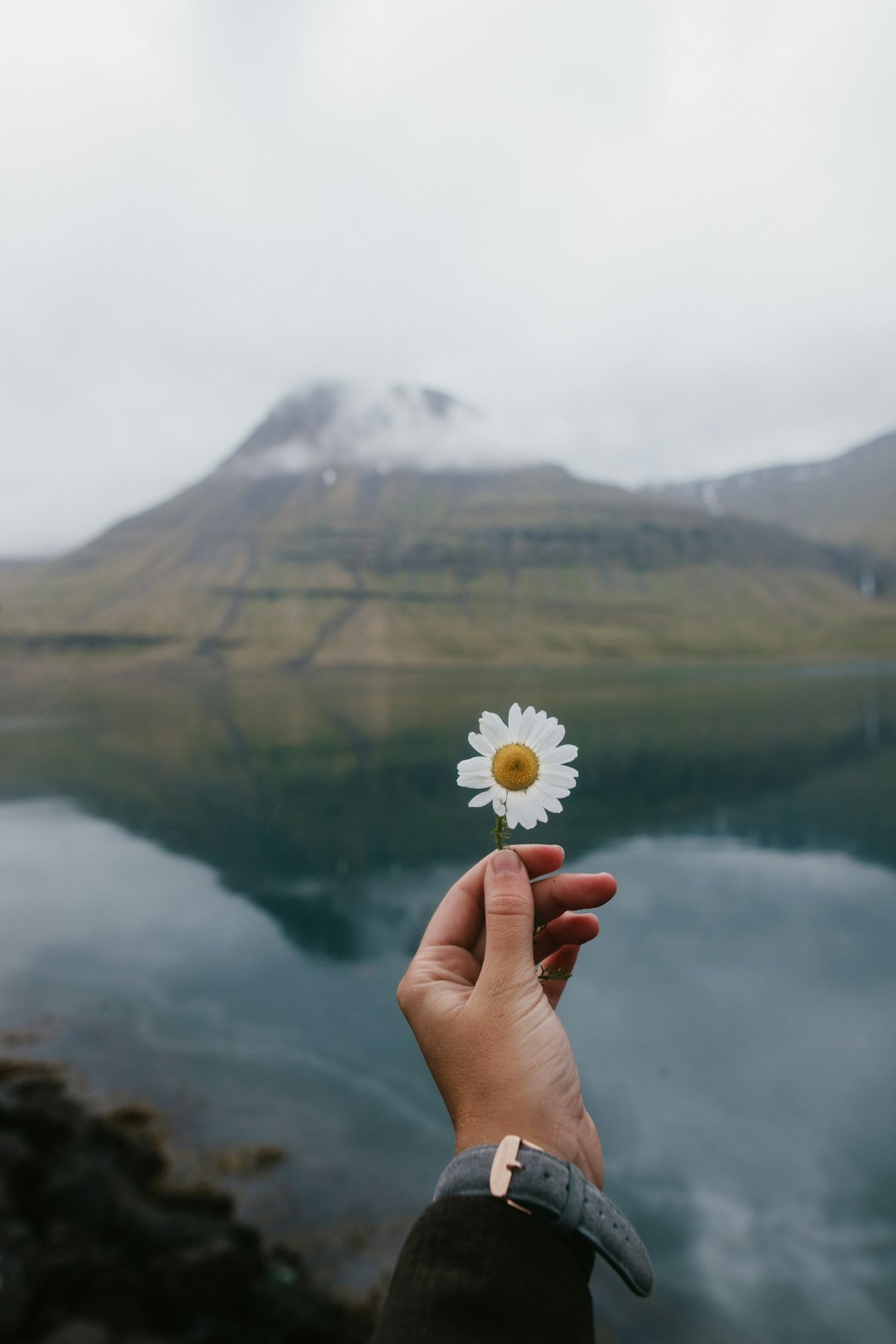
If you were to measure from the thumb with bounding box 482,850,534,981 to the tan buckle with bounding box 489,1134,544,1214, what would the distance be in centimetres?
42

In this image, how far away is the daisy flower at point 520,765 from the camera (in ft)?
5.81

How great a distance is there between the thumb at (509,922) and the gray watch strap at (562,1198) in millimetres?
443

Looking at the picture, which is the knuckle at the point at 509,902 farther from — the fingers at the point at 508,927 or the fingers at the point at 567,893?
the fingers at the point at 567,893

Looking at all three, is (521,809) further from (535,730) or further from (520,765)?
(535,730)

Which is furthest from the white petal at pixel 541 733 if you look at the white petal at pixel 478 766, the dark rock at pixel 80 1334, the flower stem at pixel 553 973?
the dark rock at pixel 80 1334

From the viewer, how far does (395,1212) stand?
15523mm

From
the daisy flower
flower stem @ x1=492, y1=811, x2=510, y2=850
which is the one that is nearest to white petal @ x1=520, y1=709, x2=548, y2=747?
the daisy flower

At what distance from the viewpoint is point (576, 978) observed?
28344mm

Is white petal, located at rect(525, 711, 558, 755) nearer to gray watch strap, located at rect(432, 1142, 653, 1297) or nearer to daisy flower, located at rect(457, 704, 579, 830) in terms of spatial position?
daisy flower, located at rect(457, 704, 579, 830)

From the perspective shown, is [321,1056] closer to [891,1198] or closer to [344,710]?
[891,1198]

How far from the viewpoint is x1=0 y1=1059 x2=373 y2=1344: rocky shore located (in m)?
12.0

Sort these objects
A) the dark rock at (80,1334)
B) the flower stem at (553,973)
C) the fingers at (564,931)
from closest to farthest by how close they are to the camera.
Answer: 1. the flower stem at (553,973)
2. the fingers at (564,931)
3. the dark rock at (80,1334)

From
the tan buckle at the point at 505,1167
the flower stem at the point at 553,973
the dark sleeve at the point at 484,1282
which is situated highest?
the flower stem at the point at 553,973

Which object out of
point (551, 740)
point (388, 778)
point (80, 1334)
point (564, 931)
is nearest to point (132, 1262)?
point (80, 1334)
